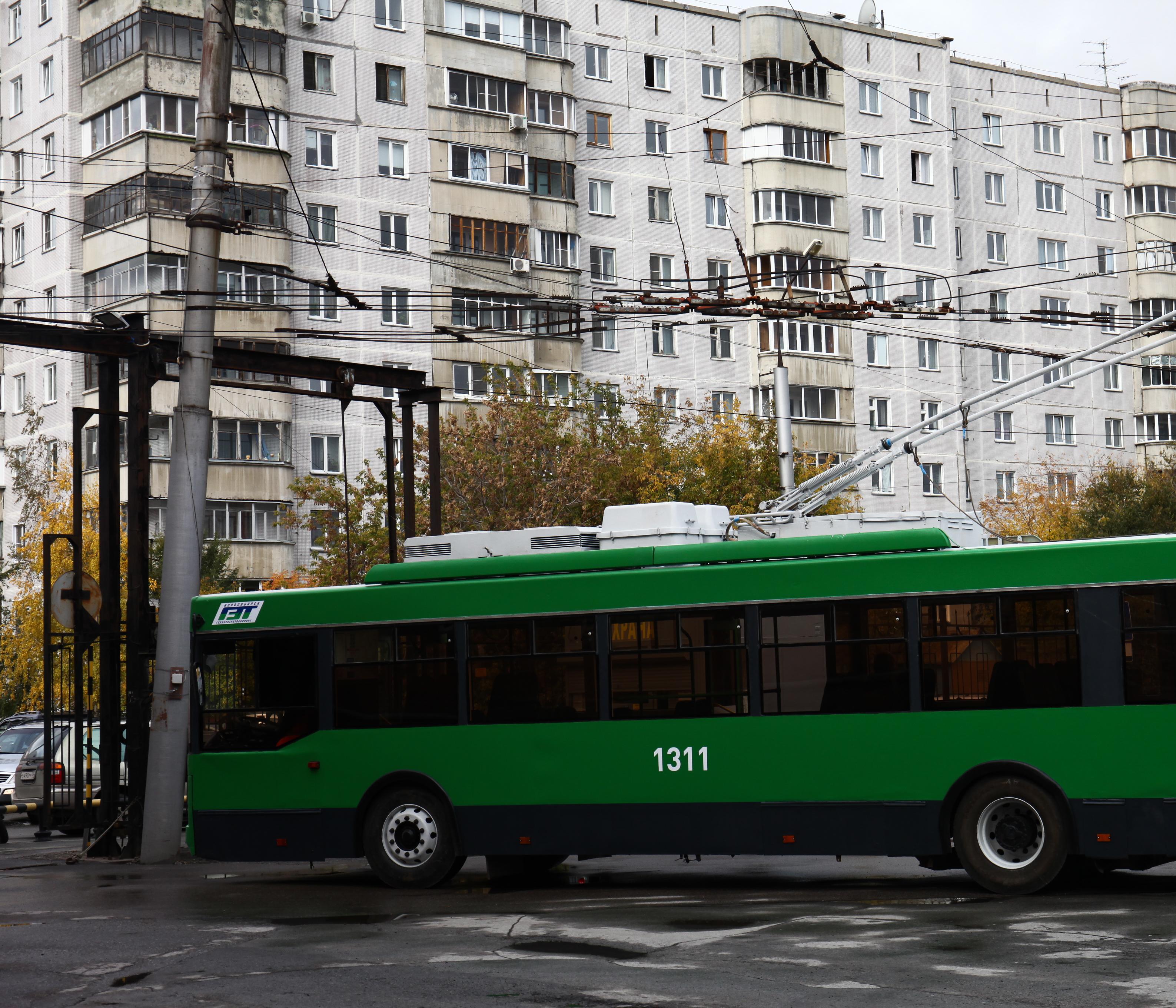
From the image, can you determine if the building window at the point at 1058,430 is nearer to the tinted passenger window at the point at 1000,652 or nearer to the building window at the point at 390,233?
the building window at the point at 390,233

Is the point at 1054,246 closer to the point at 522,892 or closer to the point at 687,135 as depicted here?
the point at 687,135

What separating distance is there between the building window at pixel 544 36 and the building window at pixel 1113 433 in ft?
83.6

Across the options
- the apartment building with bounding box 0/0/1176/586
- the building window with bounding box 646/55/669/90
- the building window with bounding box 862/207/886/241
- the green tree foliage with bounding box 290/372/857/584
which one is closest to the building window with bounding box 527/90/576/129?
the apartment building with bounding box 0/0/1176/586

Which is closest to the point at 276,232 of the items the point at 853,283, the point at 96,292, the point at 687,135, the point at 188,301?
the point at 96,292

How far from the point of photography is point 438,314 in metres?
51.8

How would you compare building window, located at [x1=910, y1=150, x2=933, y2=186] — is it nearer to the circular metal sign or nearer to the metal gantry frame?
the metal gantry frame

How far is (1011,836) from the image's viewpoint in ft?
43.4

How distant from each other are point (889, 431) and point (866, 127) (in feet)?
34.2

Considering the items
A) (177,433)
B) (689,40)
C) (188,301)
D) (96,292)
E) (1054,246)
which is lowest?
(177,433)

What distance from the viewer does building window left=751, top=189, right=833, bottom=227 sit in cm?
5656

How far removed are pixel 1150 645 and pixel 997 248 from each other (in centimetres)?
5342

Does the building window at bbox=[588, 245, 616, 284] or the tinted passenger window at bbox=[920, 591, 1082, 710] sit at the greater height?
the building window at bbox=[588, 245, 616, 284]

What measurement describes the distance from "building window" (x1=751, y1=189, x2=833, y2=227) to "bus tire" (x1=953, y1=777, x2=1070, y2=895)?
1748 inches

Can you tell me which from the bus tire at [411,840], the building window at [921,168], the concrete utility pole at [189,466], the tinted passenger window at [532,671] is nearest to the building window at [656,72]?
the building window at [921,168]
